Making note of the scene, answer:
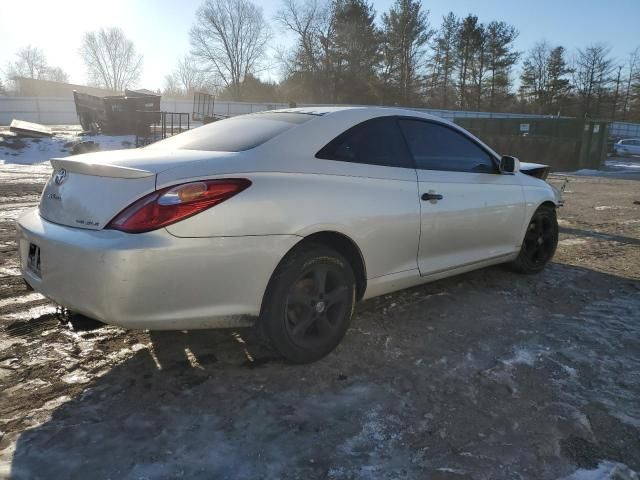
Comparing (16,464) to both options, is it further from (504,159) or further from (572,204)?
(572,204)

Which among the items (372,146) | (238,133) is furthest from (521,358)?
(238,133)

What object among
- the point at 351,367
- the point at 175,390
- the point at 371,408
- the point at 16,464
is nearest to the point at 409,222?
the point at 351,367

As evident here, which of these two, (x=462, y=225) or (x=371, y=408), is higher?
(x=462, y=225)

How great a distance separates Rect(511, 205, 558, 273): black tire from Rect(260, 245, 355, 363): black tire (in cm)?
243

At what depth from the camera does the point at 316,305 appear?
293 cm

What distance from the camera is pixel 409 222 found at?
10.9 ft

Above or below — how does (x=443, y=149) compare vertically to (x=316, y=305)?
above

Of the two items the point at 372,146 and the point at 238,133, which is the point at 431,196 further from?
the point at 238,133

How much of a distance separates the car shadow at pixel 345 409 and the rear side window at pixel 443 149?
1.19 meters

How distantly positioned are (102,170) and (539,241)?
4.08m

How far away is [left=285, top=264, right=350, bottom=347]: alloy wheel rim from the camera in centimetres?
285

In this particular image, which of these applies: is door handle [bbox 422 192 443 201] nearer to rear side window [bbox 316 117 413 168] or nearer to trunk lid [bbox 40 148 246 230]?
rear side window [bbox 316 117 413 168]

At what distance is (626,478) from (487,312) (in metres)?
1.88

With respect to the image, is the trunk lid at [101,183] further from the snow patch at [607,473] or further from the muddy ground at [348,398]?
the snow patch at [607,473]
